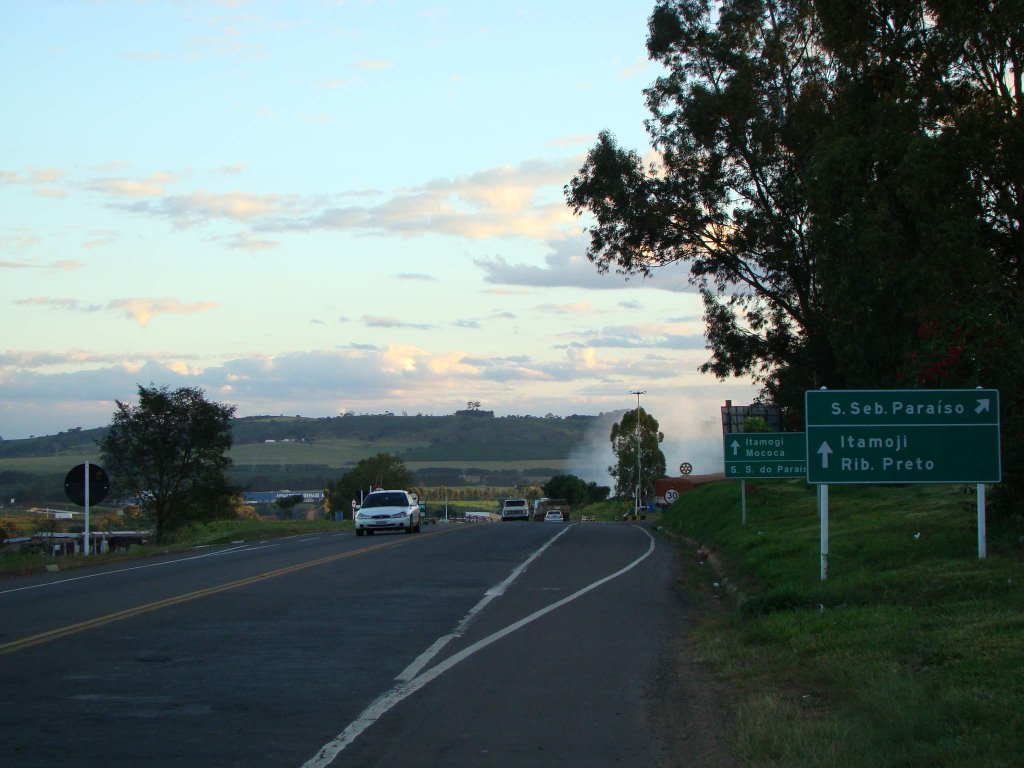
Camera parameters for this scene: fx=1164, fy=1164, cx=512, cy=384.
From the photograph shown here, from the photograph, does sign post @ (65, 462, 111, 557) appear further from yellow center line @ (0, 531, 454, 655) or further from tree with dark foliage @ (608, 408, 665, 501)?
tree with dark foliage @ (608, 408, 665, 501)

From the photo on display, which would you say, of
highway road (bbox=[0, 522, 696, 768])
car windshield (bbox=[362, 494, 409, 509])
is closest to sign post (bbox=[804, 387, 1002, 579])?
highway road (bbox=[0, 522, 696, 768])

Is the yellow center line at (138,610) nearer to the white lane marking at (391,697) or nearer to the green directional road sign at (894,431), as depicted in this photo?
the white lane marking at (391,697)

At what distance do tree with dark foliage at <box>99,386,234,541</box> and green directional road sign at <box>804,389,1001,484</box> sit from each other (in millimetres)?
43687

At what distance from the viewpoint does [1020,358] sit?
632 inches

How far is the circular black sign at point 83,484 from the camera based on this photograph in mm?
28984

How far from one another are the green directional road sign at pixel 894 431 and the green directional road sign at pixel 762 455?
12.4 m

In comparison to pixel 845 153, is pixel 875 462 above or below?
below

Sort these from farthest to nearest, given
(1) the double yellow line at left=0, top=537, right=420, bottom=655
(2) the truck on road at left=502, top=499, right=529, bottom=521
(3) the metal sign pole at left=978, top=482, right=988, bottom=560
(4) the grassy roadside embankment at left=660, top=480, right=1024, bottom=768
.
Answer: (2) the truck on road at left=502, top=499, right=529, bottom=521 → (3) the metal sign pole at left=978, top=482, right=988, bottom=560 → (1) the double yellow line at left=0, top=537, right=420, bottom=655 → (4) the grassy roadside embankment at left=660, top=480, right=1024, bottom=768

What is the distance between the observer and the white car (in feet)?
127

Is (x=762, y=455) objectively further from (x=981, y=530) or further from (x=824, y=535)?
(x=981, y=530)

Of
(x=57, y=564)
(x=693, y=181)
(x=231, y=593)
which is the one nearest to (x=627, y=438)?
(x=693, y=181)

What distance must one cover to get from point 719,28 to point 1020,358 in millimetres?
22930

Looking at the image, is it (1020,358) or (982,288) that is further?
(982,288)

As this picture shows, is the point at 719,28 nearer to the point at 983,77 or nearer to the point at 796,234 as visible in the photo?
the point at 796,234
